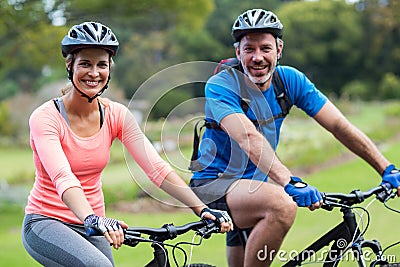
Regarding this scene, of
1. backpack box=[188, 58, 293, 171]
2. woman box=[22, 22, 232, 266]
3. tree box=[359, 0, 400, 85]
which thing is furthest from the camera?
tree box=[359, 0, 400, 85]

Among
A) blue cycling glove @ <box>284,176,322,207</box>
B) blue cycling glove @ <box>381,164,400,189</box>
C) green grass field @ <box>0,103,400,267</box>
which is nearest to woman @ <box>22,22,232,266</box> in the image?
green grass field @ <box>0,103,400,267</box>

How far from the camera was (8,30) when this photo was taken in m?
10.9

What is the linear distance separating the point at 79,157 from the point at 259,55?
1.09 meters

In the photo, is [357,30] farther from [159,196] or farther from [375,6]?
[159,196]

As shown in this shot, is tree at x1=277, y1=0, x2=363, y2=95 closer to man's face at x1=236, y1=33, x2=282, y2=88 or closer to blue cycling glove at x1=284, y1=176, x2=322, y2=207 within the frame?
man's face at x1=236, y1=33, x2=282, y2=88

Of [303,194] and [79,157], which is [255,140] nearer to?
[303,194]

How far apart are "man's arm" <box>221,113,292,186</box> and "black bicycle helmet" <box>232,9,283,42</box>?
446 mm

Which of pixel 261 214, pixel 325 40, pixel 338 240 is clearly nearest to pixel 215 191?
pixel 261 214

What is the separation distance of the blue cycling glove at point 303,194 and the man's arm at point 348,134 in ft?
2.44

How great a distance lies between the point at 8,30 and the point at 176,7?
2.74 m

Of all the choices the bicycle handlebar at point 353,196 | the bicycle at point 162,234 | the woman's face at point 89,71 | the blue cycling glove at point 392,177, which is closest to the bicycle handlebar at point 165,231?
the bicycle at point 162,234

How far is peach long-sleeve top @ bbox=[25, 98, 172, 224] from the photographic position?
2785 mm

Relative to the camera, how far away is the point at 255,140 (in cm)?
331

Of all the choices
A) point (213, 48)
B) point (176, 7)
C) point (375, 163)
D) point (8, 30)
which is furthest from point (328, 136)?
point (375, 163)
